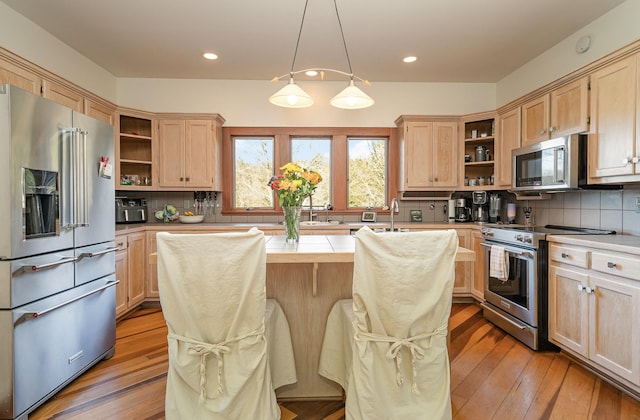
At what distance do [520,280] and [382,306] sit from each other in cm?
195

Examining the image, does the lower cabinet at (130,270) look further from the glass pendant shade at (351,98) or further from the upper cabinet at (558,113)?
the upper cabinet at (558,113)

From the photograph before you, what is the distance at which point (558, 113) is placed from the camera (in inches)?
111

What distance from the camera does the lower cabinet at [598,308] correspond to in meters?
1.90

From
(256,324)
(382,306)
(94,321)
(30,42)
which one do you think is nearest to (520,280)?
(382,306)

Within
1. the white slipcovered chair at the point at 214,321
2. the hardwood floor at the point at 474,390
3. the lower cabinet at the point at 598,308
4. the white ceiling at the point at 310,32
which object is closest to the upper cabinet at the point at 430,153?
the white ceiling at the point at 310,32

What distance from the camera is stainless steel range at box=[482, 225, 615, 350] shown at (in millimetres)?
2551

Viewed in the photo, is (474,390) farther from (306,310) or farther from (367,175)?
(367,175)

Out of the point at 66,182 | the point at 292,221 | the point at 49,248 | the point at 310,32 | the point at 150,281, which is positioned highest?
the point at 310,32

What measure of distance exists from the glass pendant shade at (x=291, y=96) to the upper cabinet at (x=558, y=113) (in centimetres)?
218

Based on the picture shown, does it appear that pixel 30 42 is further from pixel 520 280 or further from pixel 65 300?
pixel 520 280

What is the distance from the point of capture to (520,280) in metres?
2.74

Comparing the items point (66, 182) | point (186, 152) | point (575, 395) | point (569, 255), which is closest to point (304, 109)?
point (186, 152)

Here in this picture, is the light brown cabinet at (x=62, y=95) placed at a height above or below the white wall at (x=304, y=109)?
below

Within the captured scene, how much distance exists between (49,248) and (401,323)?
2025 mm
